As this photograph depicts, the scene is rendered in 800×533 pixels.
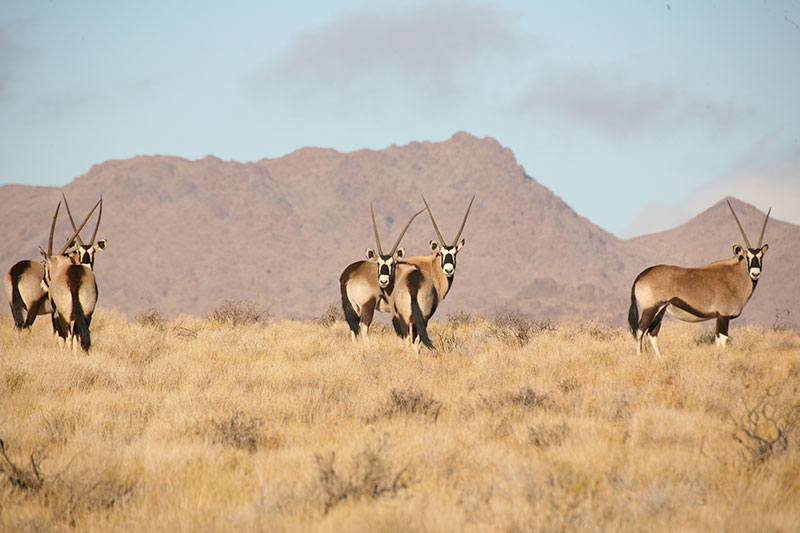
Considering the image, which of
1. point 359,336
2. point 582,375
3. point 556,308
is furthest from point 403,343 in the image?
point 556,308

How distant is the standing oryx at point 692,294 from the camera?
12.0m

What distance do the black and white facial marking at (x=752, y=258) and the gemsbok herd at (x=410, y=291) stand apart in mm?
16

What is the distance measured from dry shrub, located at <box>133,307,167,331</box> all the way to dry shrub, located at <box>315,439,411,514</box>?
11.2m

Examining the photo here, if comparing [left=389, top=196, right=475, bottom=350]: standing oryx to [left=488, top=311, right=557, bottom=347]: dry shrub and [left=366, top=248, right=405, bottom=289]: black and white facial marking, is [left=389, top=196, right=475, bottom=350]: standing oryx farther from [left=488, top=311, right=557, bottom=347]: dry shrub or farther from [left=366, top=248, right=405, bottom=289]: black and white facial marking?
[left=488, top=311, right=557, bottom=347]: dry shrub

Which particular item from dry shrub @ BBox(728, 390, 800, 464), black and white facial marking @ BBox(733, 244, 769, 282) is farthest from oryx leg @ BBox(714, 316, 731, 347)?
dry shrub @ BBox(728, 390, 800, 464)

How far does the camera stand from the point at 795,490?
542cm

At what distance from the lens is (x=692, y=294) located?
39.3 feet

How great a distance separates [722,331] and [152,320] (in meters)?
12.5

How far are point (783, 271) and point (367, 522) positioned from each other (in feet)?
516

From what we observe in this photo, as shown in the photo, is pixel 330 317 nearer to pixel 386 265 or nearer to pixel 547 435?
pixel 386 265

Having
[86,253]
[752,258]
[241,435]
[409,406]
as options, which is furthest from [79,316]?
[752,258]

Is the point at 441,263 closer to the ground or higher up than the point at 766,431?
higher up

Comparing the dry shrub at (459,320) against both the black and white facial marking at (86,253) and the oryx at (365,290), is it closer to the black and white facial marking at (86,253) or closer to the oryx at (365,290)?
the oryx at (365,290)

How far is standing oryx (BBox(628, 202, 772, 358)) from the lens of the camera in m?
12.0
